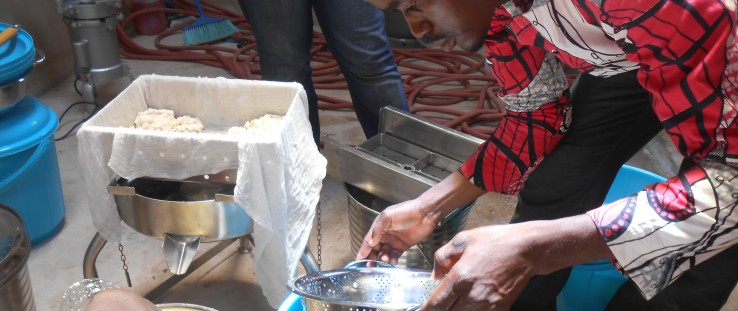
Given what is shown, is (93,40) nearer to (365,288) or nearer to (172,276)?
(172,276)

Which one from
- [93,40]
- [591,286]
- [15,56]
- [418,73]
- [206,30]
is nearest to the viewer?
[591,286]

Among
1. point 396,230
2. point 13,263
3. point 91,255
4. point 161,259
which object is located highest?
point 396,230

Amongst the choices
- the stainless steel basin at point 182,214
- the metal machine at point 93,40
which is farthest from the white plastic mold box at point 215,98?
the metal machine at point 93,40

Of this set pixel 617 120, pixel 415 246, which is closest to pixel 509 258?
pixel 617 120

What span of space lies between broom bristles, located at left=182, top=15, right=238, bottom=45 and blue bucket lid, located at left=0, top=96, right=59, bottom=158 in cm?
163

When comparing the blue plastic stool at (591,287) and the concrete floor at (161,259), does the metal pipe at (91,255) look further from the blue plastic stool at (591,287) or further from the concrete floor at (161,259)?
the blue plastic stool at (591,287)

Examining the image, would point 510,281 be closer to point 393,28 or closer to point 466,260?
point 466,260

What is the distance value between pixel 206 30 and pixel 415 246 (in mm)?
2213

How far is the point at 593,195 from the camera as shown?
1.07 meters

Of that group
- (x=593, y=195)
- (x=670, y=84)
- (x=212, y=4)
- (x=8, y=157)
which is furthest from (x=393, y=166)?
(x=212, y=4)

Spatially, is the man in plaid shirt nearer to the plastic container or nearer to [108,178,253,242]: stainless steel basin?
[108,178,253,242]: stainless steel basin

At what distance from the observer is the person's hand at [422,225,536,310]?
690 mm

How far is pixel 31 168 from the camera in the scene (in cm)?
147

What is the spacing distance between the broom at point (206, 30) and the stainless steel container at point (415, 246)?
195cm
